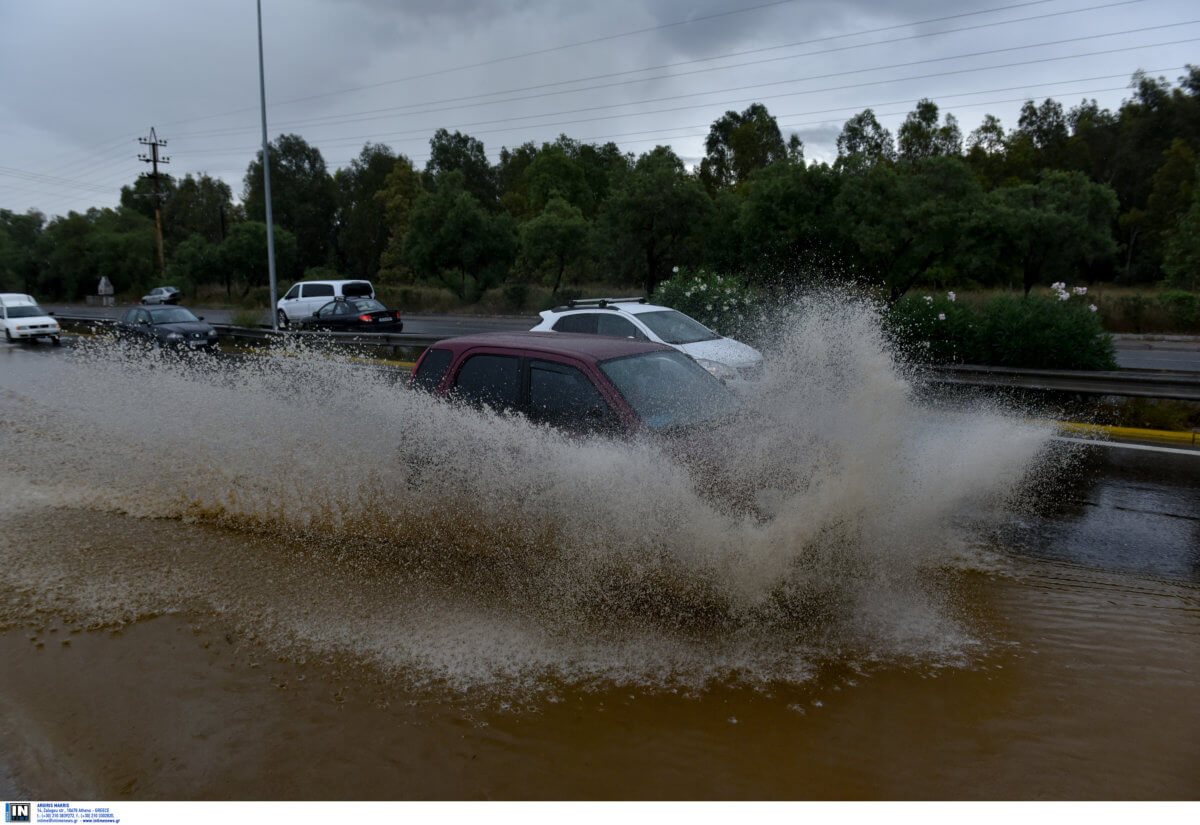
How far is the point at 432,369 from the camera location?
611cm

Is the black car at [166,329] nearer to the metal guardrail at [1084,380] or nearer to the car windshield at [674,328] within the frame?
the car windshield at [674,328]

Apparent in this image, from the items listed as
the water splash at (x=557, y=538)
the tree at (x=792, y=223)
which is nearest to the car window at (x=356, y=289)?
the tree at (x=792, y=223)

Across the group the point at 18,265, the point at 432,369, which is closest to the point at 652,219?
the point at 432,369

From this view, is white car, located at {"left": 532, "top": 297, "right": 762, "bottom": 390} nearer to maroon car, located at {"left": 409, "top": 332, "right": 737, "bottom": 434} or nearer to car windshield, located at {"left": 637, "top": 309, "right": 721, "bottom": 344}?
car windshield, located at {"left": 637, "top": 309, "right": 721, "bottom": 344}

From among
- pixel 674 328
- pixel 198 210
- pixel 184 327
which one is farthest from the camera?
pixel 198 210

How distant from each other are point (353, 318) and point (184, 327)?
488 cm

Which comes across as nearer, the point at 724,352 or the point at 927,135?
the point at 724,352

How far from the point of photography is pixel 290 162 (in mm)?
74125

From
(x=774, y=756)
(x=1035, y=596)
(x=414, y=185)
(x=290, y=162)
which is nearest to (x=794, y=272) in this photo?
(x=1035, y=596)

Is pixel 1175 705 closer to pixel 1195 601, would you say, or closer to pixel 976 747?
pixel 976 747

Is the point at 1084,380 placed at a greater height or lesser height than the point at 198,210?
lesser

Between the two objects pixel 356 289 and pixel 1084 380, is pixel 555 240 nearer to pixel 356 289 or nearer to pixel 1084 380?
pixel 356 289

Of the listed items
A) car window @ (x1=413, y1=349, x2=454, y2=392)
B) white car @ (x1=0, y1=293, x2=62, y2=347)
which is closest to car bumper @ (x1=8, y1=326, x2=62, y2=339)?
white car @ (x1=0, y1=293, x2=62, y2=347)

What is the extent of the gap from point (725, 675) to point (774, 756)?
0.63m
